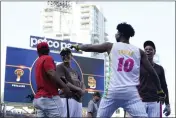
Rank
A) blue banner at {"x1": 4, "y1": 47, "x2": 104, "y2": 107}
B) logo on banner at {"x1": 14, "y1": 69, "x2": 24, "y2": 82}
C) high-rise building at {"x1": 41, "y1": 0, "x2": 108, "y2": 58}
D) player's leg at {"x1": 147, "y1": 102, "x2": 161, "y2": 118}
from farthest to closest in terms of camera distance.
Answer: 1. high-rise building at {"x1": 41, "y1": 0, "x2": 108, "y2": 58}
2. logo on banner at {"x1": 14, "y1": 69, "x2": 24, "y2": 82}
3. blue banner at {"x1": 4, "y1": 47, "x2": 104, "y2": 107}
4. player's leg at {"x1": 147, "y1": 102, "x2": 161, "y2": 118}

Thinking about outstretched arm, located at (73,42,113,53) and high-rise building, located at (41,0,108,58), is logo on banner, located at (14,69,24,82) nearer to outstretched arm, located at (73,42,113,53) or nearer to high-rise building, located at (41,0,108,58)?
outstretched arm, located at (73,42,113,53)

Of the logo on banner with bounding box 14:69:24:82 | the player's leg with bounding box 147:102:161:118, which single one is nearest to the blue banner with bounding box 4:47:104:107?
the logo on banner with bounding box 14:69:24:82

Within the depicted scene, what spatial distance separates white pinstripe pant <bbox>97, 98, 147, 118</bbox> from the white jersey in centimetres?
16

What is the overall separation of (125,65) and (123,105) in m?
0.58

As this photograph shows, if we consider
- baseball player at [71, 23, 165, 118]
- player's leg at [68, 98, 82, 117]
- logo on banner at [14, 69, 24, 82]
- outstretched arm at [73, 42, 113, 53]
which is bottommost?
logo on banner at [14, 69, 24, 82]

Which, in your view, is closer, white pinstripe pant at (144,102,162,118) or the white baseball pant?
white pinstripe pant at (144,102,162,118)

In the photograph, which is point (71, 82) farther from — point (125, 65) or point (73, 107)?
point (125, 65)

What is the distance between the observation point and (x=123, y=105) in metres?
6.38

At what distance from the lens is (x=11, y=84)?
3036 cm

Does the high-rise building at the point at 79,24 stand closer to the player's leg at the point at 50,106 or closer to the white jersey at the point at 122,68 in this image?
the player's leg at the point at 50,106

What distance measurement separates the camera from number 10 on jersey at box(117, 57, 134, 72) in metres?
6.34

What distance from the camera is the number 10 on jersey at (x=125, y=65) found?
250 inches

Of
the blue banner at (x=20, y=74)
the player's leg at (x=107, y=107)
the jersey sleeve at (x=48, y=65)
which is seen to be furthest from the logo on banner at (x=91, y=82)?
the player's leg at (x=107, y=107)

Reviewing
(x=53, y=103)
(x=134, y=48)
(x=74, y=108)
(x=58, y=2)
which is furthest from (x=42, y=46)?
(x=58, y=2)
